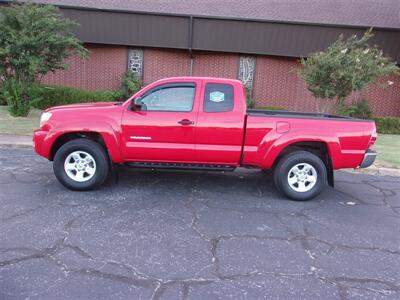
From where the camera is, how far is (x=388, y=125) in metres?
15.5

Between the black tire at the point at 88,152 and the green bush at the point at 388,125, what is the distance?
1274cm

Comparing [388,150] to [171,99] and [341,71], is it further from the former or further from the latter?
[171,99]

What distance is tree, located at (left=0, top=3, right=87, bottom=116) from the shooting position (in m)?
11.4

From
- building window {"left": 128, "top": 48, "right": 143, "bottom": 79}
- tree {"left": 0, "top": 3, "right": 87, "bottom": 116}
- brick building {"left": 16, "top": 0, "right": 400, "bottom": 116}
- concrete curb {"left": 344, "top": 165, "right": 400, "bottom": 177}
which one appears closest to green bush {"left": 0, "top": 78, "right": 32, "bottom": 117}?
tree {"left": 0, "top": 3, "right": 87, "bottom": 116}

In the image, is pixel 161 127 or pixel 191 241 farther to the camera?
pixel 161 127

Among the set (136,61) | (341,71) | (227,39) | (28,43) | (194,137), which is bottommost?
(194,137)

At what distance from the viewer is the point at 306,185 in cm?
607

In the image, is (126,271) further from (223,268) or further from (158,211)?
(158,211)

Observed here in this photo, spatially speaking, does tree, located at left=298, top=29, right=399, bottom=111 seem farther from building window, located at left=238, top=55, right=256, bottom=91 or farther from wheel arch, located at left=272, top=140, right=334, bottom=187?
wheel arch, located at left=272, top=140, right=334, bottom=187

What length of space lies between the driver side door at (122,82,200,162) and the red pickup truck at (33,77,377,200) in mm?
15

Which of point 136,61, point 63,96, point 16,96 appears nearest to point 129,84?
point 136,61

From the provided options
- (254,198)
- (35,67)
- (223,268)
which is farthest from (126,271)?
(35,67)

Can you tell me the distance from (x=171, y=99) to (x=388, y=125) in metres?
12.2

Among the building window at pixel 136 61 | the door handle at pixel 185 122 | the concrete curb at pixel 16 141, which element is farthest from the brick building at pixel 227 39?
the door handle at pixel 185 122
